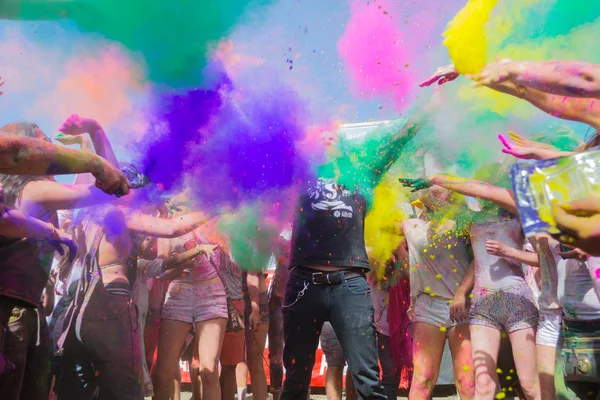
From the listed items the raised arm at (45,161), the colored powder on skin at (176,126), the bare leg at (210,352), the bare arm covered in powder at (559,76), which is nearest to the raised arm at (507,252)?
the bare arm covered in powder at (559,76)

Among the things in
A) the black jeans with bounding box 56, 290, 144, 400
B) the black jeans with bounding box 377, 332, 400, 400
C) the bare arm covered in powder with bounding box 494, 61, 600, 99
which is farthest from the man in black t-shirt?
the black jeans with bounding box 377, 332, 400, 400

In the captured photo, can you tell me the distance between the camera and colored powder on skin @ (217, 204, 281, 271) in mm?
4562

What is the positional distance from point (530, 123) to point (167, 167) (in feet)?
7.60

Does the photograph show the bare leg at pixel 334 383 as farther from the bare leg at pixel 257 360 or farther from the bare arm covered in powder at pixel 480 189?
the bare arm covered in powder at pixel 480 189

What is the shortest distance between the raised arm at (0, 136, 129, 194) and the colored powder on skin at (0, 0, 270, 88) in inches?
45.9

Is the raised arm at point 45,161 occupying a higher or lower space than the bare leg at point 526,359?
higher

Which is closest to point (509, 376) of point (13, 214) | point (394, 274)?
point (394, 274)

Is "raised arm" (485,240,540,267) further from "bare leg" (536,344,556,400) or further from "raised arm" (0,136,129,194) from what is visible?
"raised arm" (0,136,129,194)

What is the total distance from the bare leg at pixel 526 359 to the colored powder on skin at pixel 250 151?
1826mm

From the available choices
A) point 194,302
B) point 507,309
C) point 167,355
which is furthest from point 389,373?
point 167,355

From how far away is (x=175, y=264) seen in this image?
5.05 meters

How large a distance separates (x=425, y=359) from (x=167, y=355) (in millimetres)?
2025

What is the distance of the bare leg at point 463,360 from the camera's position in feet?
14.7

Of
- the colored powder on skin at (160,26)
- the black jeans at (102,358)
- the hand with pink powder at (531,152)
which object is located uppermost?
the colored powder on skin at (160,26)
